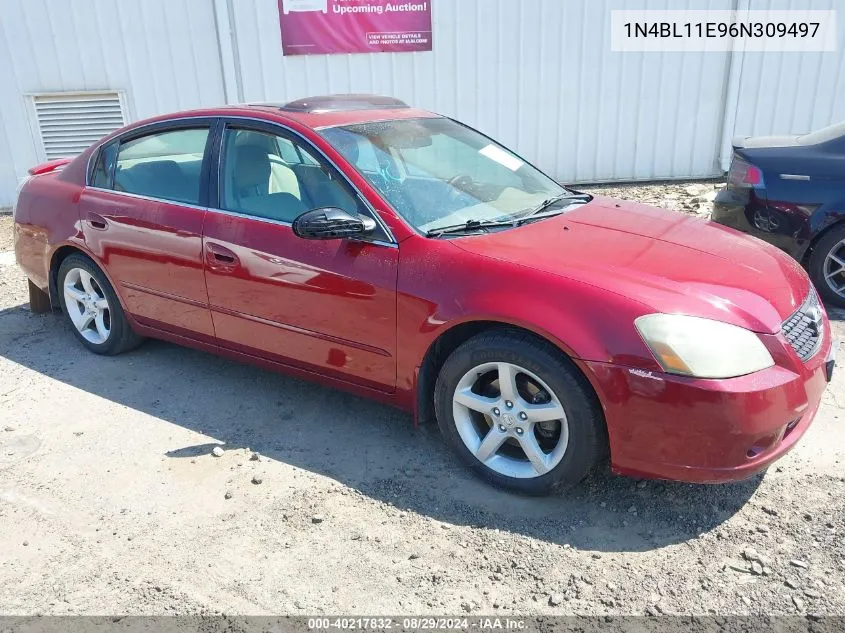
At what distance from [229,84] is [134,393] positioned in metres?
5.72

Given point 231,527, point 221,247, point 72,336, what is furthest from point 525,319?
point 72,336

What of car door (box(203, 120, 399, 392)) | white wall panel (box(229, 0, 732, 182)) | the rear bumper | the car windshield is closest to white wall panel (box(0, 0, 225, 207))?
white wall panel (box(229, 0, 732, 182))

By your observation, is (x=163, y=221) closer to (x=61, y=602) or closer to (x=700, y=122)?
(x=61, y=602)

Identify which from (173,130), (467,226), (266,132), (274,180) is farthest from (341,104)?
(467,226)

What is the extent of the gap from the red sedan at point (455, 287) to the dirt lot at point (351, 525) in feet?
0.97

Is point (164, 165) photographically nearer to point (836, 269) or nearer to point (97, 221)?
point (97, 221)

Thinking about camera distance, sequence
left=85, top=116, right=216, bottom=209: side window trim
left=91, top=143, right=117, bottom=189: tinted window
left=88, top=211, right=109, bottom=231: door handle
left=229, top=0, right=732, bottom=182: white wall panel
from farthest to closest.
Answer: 1. left=229, top=0, right=732, bottom=182: white wall panel
2. left=91, top=143, right=117, bottom=189: tinted window
3. left=88, top=211, right=109, bottom=231: door handle
4. left=85, top=116, right=216, bottom=209: side window trim

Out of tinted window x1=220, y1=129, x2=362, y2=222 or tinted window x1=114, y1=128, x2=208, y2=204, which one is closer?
tinted window x1=220, y1=129, x2=362, y2=222

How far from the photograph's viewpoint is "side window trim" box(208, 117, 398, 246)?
3.29 meters

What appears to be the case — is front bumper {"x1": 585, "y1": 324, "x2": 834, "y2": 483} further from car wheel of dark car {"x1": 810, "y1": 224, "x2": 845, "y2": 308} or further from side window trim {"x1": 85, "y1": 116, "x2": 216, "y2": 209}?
car wheel of dark car {"x1": 810, "y1": 224, "x2": 845, "y2": 308}

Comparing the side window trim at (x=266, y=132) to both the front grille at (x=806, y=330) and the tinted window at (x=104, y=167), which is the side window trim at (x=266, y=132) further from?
the front grille at (x=806, y=330)

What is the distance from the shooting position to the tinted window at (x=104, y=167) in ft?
14.6

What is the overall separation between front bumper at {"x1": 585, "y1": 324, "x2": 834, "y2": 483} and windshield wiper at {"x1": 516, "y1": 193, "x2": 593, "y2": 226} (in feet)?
3.37

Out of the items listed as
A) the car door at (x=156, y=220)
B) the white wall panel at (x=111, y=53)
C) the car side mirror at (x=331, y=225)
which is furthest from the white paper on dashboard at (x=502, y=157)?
the white wall panel at (x=111, y=53)
